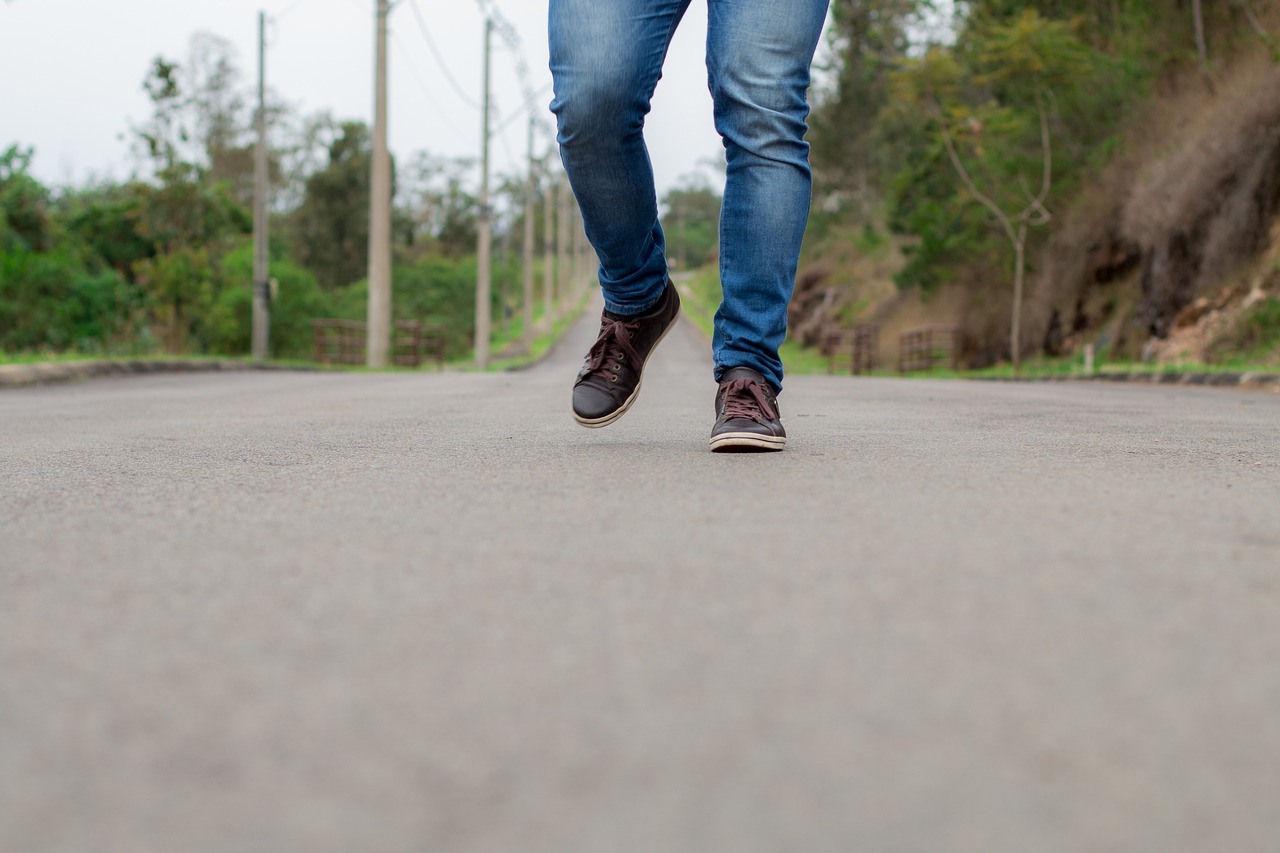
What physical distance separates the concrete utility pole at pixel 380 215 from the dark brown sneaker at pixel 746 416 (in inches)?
701

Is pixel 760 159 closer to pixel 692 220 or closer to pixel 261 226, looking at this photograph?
pixel 261 226

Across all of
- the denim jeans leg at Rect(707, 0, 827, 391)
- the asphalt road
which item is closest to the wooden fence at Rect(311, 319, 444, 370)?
the denim jeans leg at Rect(707, 0, 827, 391)

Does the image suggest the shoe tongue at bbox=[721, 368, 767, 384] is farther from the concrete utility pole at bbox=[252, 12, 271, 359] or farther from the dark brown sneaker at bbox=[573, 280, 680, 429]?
the concrete utility pole at bbox=[252, 12, 271, 359]

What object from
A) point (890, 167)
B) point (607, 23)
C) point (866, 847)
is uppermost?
point (890, 167)

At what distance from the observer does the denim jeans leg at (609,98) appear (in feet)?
9.35

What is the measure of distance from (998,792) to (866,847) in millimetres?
124

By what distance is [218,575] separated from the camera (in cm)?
146

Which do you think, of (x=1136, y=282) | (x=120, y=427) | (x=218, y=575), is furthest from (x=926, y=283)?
(x=218, y=575)

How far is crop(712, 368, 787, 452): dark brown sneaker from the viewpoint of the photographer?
2828 mm

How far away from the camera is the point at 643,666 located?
1059 mm

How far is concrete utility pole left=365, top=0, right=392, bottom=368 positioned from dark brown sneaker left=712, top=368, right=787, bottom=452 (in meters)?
17.8

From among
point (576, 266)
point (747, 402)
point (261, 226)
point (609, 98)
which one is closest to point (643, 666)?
point (747, 402)

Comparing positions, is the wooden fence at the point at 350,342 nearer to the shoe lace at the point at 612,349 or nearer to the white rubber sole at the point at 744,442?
the shoe lace at the point at 612,349

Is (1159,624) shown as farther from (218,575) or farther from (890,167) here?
(890,167)
